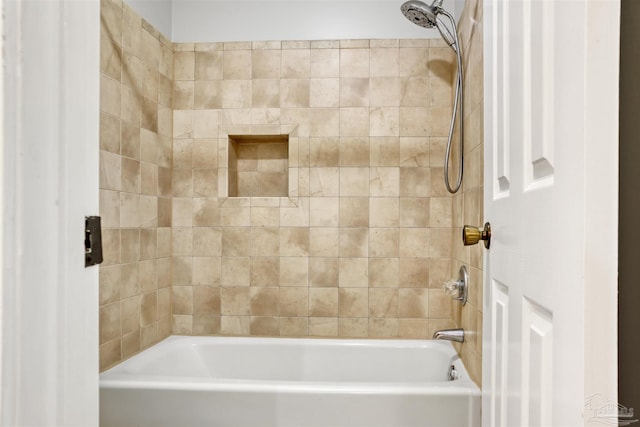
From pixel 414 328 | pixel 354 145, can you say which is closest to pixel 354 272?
pixel 414 328

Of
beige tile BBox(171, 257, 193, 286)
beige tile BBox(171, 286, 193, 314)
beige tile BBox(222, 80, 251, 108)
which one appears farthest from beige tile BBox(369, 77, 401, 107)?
beige tile BBox(171, 286, 193, 314)

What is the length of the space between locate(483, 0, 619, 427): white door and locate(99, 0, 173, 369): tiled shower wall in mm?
1443

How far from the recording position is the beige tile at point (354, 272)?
225cm

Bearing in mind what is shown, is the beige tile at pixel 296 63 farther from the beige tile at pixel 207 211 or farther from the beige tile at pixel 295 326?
the beige tile at pixel 295 326

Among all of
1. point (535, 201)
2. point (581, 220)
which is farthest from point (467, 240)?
point (581, 220)

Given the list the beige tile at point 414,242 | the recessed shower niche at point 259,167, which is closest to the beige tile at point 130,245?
the recessed shower niche at point 259,167

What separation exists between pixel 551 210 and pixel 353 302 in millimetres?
1737

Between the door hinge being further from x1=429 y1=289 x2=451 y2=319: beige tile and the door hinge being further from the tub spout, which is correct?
x1=429 y1=289 x2=451 y2=319: beige tile

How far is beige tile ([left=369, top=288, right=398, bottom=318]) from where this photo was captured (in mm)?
2244

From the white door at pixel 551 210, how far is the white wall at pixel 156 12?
65.4 inches

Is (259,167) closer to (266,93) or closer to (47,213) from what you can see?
(266,93)

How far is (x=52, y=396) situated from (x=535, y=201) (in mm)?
688

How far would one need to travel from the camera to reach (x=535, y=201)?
25.8 inches

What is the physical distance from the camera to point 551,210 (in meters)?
0.59
